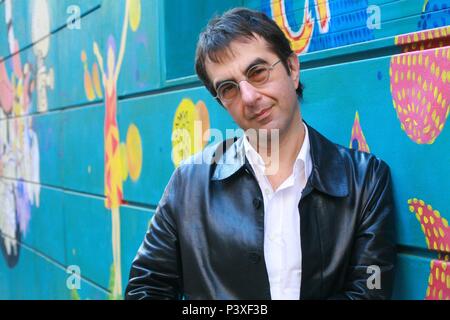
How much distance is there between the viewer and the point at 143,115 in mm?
4188

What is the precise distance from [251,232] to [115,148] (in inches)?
100

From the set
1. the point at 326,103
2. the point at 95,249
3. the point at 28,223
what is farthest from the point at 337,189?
the point at 28,223

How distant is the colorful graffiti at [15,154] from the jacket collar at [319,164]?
4.09 meters

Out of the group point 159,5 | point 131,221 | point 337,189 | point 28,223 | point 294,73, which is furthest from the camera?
point 28,223

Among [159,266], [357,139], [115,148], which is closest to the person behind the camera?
[159,266]

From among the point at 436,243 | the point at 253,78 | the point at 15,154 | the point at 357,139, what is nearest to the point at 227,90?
the point at 253,78

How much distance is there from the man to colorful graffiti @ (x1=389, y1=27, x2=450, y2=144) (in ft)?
0.64

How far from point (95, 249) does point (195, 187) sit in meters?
2.78

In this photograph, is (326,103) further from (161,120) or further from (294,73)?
(161,120)

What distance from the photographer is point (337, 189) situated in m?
2.19

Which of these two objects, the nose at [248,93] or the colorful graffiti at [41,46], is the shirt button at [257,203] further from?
the colorful graffiti at [41,46]

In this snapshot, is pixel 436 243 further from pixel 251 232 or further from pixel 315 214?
pixel 251 232

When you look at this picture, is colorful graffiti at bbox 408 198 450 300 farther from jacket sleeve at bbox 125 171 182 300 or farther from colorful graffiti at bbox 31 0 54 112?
colorful graffiti at bbox 31 0 54 112

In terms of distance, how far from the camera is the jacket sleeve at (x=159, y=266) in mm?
2334
